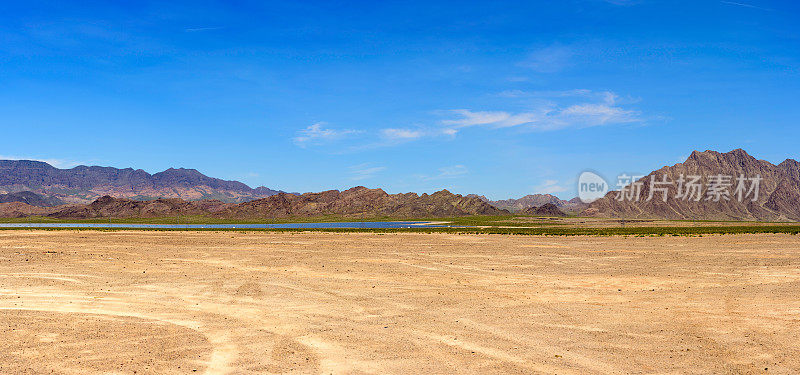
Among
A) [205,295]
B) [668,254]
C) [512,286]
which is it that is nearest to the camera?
[205,295]

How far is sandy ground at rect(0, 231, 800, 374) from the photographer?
10.6 meters

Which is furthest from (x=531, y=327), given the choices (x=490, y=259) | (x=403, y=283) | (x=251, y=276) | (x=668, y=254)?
(x=668, y=254)

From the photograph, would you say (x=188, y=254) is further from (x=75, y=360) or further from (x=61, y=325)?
(x=75, y=360)

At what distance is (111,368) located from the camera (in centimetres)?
1009

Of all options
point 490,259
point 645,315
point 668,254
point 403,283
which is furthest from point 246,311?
point 668,254

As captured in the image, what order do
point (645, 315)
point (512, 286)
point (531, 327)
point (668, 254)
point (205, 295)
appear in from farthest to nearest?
point (668, 254) < point (512, 286) < point (205, 295) < point (645, 315) < point (531, 327)

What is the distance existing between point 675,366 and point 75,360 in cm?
1237

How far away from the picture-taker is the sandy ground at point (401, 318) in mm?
10586

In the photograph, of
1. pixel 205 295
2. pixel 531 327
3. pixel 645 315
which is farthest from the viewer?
pixel 205 295

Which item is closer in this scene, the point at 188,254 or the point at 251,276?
the point at 251,276

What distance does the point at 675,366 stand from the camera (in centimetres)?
1030

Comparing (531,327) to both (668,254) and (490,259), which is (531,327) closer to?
(490,259)

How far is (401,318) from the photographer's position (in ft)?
48.8

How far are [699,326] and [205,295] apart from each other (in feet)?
52.8
